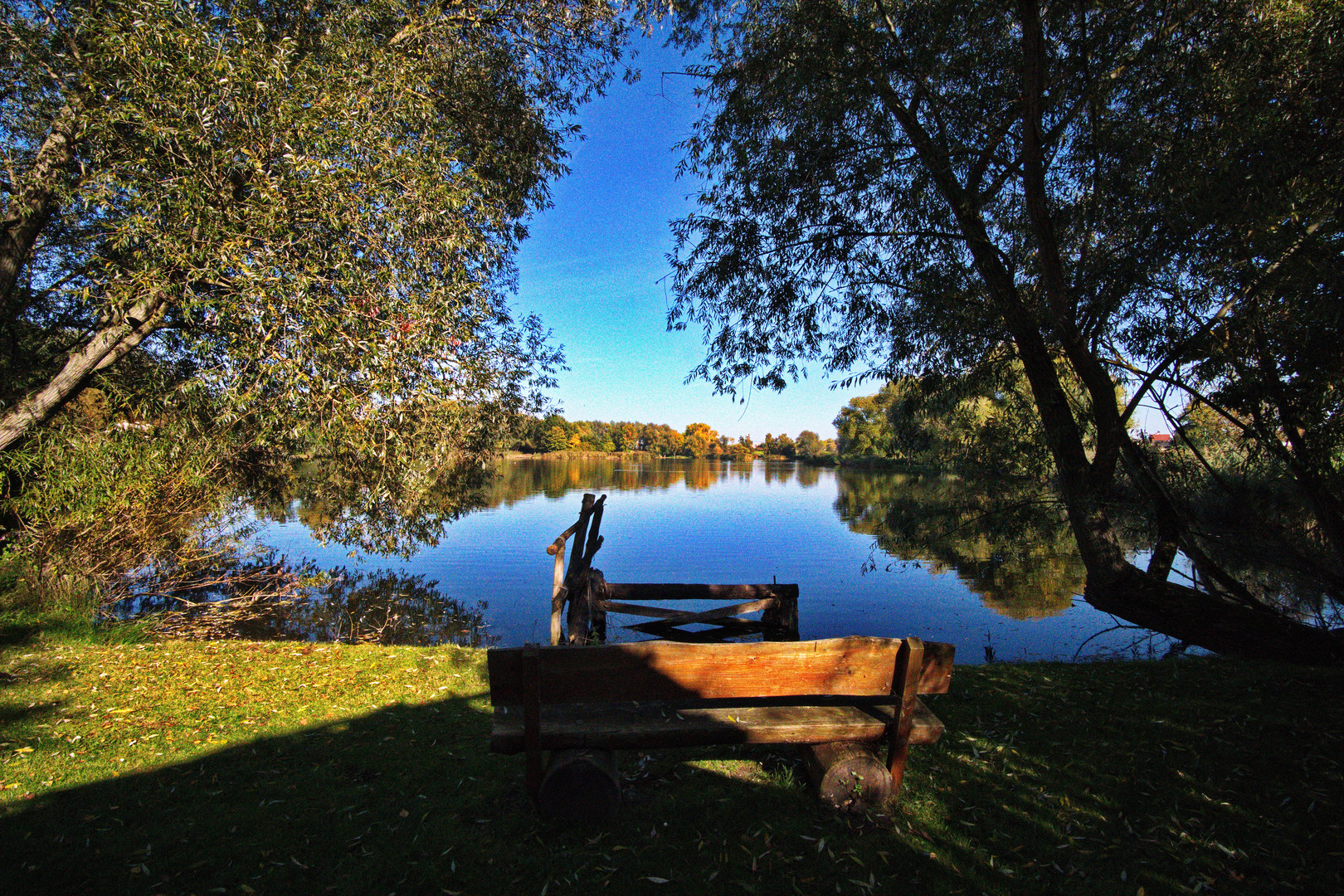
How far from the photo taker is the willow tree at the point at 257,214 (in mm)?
6348

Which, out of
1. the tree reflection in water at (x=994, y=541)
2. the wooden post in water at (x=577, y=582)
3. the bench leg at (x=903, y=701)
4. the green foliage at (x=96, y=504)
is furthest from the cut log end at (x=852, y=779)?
the green foliage at (x=96, y=504)

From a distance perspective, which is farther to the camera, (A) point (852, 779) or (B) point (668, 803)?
(B) point (668, 803)

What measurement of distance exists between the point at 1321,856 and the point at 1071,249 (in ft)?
21.0

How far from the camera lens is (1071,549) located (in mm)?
18156

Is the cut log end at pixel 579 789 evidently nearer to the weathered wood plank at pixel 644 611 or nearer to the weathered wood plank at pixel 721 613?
the weathered wood plank at pixel 721 613

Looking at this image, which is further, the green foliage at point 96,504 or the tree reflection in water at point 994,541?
the tree reflection in water at point 994,541

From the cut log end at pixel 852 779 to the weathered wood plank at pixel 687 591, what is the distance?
439 cm

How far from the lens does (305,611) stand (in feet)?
38.0

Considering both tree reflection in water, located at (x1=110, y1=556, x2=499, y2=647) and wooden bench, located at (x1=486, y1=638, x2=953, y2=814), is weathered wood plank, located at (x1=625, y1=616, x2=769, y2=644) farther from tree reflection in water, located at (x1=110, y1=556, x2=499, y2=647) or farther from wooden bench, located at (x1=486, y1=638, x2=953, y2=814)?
wooden bench, located at (x1=486, y1=638, x2=953, y2=814)

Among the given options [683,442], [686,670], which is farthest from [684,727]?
[683,442]

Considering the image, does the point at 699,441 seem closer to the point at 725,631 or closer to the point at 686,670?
the point at 725,631

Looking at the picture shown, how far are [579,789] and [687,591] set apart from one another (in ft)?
17.1

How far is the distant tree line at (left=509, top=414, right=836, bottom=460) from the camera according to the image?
364 ft

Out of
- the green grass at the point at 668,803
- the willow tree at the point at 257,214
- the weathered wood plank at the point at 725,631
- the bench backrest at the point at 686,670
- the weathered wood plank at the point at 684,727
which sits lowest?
the weathered wood plank at the point at 725,631
